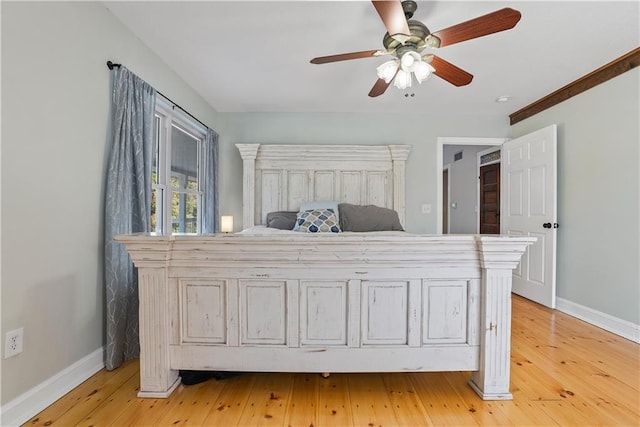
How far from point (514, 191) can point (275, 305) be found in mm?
3571

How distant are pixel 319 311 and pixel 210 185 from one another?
266cm

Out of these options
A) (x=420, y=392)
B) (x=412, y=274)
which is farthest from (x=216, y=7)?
(x=420, y=392)

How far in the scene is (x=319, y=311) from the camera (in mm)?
1596

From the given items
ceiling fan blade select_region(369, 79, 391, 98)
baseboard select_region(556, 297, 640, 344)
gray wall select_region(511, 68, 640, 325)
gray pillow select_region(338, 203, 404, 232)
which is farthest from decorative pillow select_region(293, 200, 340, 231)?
baseboard select_region(556, 297, 640, 344)

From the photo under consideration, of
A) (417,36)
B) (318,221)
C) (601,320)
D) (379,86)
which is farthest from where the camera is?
(318,221)

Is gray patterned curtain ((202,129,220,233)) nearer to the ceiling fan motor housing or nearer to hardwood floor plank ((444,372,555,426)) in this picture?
the ceiling fan motor housing

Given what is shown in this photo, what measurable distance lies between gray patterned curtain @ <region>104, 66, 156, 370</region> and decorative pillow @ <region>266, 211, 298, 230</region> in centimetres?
156

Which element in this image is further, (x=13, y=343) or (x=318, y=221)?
(x=318, y=221)

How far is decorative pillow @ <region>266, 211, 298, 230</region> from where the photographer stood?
11.6 feet

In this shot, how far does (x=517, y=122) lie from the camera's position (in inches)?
153

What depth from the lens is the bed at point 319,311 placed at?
61.7 inches

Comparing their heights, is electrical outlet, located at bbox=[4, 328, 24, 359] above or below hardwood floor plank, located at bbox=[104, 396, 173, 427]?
above

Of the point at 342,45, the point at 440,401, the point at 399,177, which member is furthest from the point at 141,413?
the point at 399,177

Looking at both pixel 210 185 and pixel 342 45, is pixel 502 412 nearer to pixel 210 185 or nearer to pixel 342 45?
pixel 342 45
